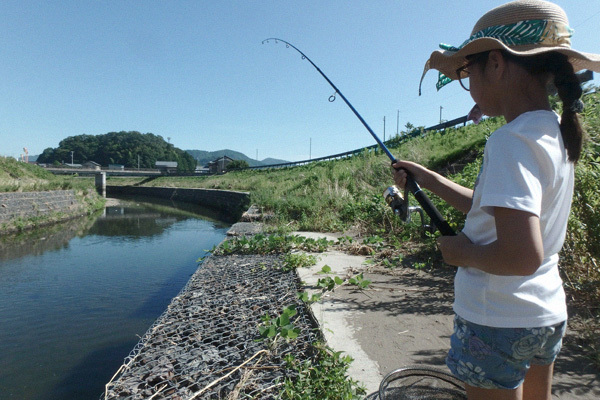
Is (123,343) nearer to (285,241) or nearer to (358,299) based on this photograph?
(285,241)

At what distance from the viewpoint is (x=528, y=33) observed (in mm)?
1058

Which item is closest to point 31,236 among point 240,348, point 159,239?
point 159,239

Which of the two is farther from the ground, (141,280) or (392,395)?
(392,395)

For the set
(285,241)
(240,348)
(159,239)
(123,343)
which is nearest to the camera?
(240,348)

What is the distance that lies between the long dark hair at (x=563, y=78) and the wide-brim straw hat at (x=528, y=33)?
0.03m

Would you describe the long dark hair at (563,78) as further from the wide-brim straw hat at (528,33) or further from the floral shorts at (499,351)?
the floral shorts at (499,351)

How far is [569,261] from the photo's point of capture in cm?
313

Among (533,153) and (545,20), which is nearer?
(533,153)

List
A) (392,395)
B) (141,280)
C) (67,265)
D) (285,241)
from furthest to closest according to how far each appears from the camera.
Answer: (67,265), (141,280), (285,241), (392,395)

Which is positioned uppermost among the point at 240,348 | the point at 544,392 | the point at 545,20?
the point at 545,20

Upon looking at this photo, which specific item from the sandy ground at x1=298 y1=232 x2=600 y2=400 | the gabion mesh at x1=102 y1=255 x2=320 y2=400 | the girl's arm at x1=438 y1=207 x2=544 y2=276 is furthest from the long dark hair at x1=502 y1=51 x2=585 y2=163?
the gabion mesh at x1=102 y1=255 x2=320 y2=400

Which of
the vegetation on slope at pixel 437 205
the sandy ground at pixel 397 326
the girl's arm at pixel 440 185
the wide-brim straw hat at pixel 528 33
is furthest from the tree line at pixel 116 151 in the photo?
the wide-brim straw hat at pixel 528 33

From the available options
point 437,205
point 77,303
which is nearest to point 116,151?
point 77,303

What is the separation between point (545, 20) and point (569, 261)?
278cm
